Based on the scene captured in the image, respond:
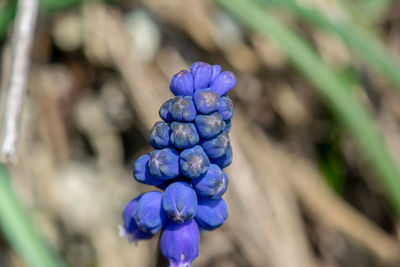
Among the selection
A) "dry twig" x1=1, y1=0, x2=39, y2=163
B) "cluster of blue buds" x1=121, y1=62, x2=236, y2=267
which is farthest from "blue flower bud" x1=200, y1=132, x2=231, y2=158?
"dry twig" x1=1, y1=0, x2=39, y2=163

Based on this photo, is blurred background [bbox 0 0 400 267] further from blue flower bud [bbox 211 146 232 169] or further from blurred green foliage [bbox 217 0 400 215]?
blue flower bud [bbox 211 146 232 169]

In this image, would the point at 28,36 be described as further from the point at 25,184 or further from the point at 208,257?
the point at 208,257

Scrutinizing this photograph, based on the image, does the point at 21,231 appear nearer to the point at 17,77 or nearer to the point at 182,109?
the point at 17,77

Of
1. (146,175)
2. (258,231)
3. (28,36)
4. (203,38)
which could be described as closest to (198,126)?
(146,175)

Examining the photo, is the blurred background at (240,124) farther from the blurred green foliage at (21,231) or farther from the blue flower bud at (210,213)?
the blue flower bud at (210,213)

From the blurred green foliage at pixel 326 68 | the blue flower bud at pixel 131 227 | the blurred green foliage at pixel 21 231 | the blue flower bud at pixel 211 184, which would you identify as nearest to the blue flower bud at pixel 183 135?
A: the blue flower bud at pixel 211 184

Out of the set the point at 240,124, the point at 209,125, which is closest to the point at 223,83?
the point at 209,125
